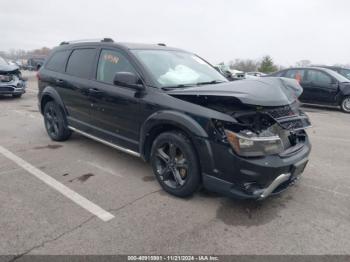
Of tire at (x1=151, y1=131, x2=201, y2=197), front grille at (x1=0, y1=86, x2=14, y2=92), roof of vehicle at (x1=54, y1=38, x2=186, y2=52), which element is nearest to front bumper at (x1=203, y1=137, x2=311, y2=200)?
tire at (x1=151, y1=131, x2=201, y2=197)

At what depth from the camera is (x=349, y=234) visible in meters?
2.98

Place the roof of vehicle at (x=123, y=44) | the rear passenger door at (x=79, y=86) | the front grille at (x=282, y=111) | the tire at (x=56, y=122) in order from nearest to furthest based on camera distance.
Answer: the front grille at (x=282, y=111) → the roof of vehicle at (x=123, y=44) → the rear passenger door at (x=79, y=86) → the tire at (x=56, y=122)

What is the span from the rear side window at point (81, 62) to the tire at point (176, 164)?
190 centimetres

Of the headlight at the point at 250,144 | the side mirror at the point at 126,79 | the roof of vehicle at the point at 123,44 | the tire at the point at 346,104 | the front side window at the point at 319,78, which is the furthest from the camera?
the front side window at the point at 319,78

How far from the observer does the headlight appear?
299cm

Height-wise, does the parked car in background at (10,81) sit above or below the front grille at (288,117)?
below

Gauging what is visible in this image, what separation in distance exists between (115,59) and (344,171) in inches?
147

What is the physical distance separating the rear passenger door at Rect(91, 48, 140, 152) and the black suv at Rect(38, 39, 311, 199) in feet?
0.05

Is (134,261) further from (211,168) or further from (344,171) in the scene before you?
(344,171)

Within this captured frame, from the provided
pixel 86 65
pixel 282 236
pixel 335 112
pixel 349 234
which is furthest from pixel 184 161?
pixel 335 112

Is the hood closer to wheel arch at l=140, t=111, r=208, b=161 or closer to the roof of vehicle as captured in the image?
the roof of vehicle

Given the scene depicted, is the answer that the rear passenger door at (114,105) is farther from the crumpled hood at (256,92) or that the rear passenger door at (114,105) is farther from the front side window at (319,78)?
the front side window at (319,78)

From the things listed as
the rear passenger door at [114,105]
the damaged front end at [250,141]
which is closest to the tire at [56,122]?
the rear passenger door at [114,105]

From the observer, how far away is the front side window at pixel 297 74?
1156 cm
